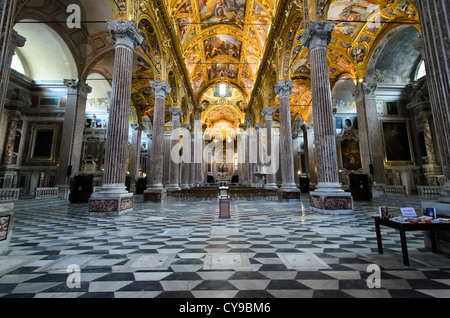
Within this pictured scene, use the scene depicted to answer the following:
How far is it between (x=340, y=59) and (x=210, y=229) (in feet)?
54.3

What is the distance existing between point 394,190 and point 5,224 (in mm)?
16778

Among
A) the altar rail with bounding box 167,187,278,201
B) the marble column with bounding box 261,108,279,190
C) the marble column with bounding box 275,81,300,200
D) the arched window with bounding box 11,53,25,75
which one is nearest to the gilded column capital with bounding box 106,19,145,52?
the marble column with bounding box 275,81,300,200

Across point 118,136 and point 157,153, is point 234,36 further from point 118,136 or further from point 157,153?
point 118,136

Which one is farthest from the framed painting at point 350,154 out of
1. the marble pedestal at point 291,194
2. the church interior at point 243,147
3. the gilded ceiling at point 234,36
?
the marble pedestal at point 291,194

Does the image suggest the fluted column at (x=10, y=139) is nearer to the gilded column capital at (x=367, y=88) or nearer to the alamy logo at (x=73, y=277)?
the alamy logo at (x=73, y=277)

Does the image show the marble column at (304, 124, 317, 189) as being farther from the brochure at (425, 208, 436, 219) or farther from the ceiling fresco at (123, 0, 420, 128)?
the brochure at (425, 208, 436, 219)

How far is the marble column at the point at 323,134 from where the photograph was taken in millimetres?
7047

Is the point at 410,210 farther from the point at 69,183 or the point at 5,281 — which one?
the point at 69,183

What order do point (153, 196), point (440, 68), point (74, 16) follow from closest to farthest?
point (440, 68)
point (153, 196)
point (74, 16)

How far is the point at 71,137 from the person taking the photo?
42.9ft

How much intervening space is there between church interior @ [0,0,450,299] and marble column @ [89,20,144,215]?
5 centimetres

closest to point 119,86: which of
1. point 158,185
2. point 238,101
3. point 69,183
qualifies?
point 158,185

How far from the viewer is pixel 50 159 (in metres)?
15.0

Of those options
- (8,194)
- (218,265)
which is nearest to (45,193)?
(8,194)
